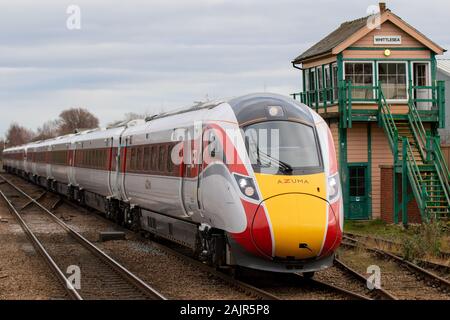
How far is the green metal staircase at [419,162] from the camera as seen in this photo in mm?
22047

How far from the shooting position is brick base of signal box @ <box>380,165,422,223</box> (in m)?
24.6

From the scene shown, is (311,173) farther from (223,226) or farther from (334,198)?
(223,226)

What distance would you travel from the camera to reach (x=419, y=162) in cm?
2517

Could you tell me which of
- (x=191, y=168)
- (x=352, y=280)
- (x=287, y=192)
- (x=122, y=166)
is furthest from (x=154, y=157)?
(x=287, y=192)

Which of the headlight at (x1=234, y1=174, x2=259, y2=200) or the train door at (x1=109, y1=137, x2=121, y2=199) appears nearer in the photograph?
the headlight at (x1=234, y1=174, x2=259, y2=200)

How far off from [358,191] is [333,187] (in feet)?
47.7

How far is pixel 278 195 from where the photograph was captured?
12.0 m

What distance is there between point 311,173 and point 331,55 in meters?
15.3

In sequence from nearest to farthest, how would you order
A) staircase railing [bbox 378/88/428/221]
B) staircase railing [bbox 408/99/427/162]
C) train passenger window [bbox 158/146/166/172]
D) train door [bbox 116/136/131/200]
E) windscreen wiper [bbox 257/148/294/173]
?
windscreen wiper [bbox 257/148/294/173]
train passenger window [bbox 158/146/166/172]
train door [bbox 116/136/131/200]
staircase railing [bbox 378/88/428/221]
staircase railing [bbox 408/99/427/162]

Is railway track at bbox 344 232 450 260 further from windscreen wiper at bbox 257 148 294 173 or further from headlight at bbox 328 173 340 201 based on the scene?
windscreen wiper at bbox 257 148 294 173

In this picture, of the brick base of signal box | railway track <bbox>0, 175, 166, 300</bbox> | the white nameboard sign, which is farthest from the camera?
the white nameboard sign

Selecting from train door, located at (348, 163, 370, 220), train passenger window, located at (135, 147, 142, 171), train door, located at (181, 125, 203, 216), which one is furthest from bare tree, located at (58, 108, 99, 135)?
train door, located at (181, 125, 203, 216)

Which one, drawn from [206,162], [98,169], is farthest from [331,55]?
→ [206,162]

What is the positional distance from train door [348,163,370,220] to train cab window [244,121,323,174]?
46.2ft
